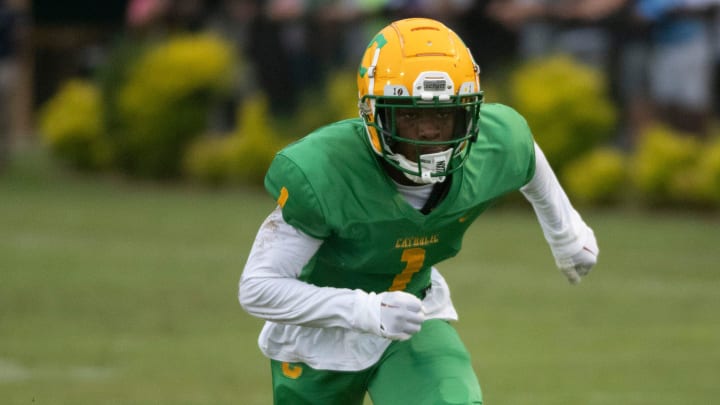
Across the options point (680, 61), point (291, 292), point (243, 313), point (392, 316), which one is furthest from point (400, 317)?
point (680, 61)

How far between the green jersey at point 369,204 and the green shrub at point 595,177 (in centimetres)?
1222

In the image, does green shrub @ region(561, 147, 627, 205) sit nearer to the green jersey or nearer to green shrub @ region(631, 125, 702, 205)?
green shrub @ region(631, 125, 702, 205)

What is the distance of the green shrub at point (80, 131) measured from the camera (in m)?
22.4

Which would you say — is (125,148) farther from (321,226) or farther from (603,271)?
(321,226)

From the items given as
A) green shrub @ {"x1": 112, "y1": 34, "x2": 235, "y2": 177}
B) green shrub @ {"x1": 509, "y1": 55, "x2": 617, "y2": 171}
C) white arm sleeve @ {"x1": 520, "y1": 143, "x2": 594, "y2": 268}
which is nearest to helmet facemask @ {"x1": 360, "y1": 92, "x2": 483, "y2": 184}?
white arm sleeve @ {"x1": 520, "y1": 143, "x2": 594, "y2": 268}

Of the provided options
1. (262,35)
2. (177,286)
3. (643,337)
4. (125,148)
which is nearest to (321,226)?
(643,337)

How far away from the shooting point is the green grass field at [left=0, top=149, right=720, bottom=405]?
8250mm

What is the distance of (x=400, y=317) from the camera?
13.9ft

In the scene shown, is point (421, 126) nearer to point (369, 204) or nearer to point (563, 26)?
point (369, 204)

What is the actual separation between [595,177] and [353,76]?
473 cm

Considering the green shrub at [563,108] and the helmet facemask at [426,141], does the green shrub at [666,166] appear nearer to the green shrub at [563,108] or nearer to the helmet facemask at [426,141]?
the green shrub at [563,108]

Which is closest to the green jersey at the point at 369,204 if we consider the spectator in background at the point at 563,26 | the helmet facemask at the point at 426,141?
the helmet facemask at the point at 426,141

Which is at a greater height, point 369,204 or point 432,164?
point 432,164

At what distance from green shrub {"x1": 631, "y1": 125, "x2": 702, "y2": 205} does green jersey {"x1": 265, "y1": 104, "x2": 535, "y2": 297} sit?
12050 millimetres
